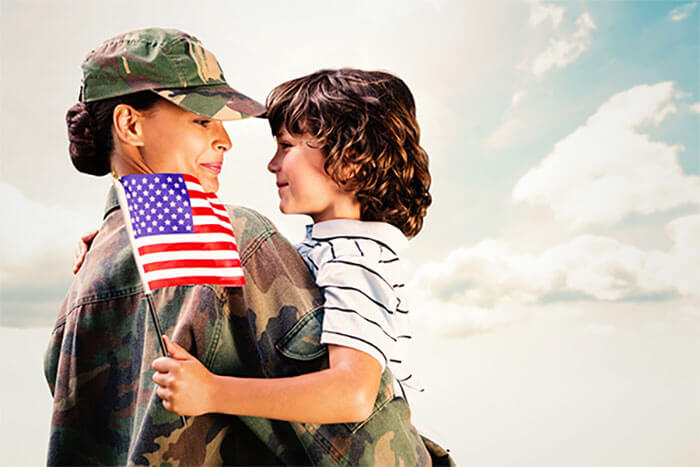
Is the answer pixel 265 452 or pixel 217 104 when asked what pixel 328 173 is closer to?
pixel 217 104

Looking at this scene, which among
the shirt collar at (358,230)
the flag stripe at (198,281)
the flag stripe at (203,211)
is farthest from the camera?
the shirt collar at (358,230)

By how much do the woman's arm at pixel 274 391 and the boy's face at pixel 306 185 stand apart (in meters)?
0.75

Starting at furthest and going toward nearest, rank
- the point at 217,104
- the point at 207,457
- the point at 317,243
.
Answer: the point at 317,243 → the point at 217,104 → the point at 207,457

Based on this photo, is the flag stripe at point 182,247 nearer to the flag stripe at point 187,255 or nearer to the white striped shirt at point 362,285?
the flag stripe at point 187,255

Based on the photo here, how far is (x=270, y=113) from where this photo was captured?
2740 millimetres

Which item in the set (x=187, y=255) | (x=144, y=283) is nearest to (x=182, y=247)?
(x=187, y=255)

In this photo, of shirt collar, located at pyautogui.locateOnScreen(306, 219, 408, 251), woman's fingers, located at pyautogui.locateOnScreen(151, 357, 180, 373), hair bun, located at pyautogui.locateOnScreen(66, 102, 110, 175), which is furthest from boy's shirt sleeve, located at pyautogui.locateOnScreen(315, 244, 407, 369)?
hair bun, located at pyautogui.locateOnScreen(66, 102, 110, 175)

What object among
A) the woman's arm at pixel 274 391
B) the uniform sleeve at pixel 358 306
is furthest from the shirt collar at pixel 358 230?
the woman's arm at pixel 274 391

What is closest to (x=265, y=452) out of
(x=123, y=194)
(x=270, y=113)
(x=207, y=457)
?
(x=207, y=457)

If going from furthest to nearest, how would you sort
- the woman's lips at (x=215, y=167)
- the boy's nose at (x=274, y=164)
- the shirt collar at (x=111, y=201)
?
the boy's nose at (x=274, y=164)
the shirt collar at (x=111, y=201)
the woman's lips at (x=215, y=167)

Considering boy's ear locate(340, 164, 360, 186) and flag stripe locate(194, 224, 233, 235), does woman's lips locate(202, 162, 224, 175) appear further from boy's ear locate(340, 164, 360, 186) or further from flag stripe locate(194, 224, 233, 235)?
boy's ear locate(340, 164, 360, 186)

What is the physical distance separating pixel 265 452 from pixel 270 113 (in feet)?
4.18

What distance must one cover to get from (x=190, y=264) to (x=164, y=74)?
23.8 inches

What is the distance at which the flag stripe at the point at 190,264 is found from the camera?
2045 mm
